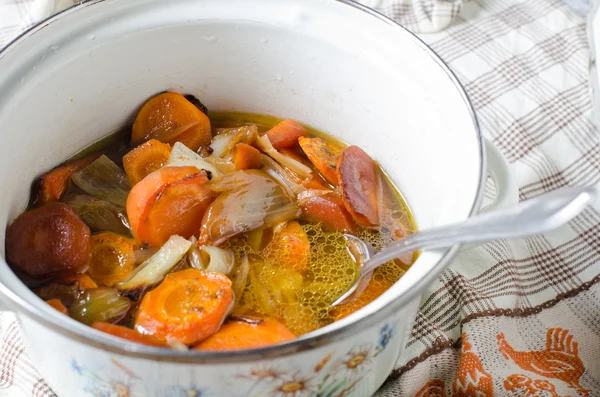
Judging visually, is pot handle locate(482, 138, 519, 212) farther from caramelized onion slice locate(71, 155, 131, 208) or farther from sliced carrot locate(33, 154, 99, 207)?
sliced carrot locate(33, 154, 99, 207)

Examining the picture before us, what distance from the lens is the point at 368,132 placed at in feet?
4.96

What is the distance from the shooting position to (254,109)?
1611 mm

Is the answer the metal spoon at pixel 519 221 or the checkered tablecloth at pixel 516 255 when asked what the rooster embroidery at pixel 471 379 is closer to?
the checkered tablecloth at pixel 516 255

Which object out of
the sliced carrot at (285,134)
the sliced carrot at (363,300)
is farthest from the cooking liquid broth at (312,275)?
the sliced carrot at (285,134)

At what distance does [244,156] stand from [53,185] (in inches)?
15.2

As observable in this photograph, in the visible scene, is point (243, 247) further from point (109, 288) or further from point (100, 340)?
point (100, 340)

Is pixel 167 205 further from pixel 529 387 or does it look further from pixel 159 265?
pixel 529 387

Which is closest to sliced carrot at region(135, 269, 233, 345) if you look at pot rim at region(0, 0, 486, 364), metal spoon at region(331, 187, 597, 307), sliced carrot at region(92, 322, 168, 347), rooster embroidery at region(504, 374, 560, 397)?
sliced carrot at region(92, 322, 168, 347)

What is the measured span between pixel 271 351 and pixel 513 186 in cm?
52

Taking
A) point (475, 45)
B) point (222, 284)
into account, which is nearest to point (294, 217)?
point (222, 284)

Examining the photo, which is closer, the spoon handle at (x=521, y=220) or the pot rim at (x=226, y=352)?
the pot rim at (x=226, y=352)

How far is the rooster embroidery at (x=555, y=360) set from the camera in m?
1.36

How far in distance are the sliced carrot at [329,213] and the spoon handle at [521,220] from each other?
0.35 metres

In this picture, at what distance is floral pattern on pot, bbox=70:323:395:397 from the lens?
90 cm
